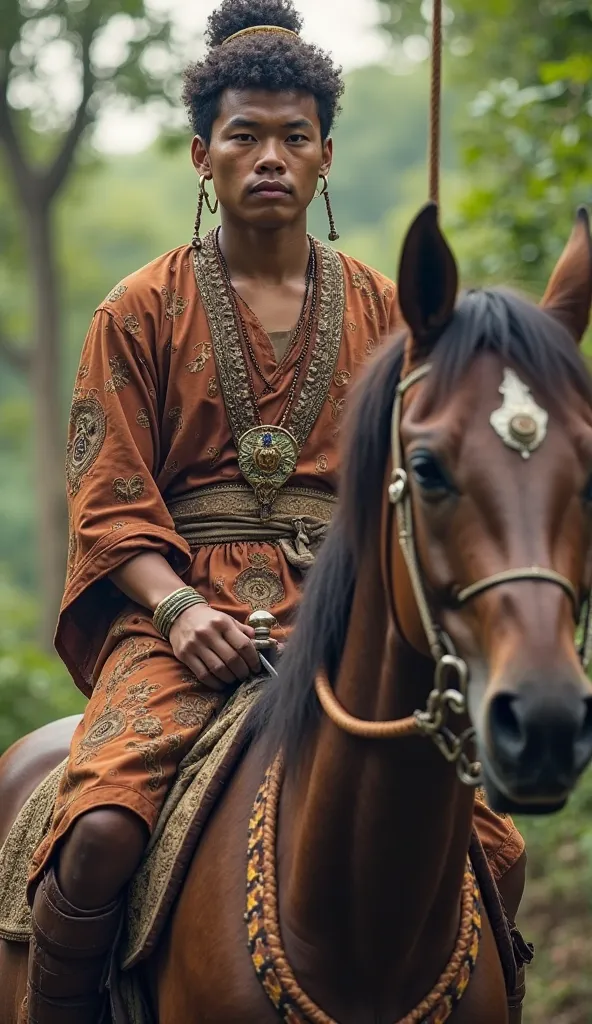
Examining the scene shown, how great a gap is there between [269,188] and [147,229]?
37476mm

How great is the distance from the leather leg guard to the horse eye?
4.45ft

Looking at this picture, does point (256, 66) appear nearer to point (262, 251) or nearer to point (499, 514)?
point (262, 251)

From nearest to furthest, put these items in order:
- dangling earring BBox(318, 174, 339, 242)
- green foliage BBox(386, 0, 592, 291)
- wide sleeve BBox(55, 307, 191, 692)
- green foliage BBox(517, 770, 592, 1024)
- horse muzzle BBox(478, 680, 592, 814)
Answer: horse muzzle BBox(478, 680, 592, 814) < wide sleeve BBox(55, 307, 191, 692) < dangling earring BBox(318, 174, 339, 242) < green foliage BBox(386, 0, 592, 291) < green foliage BBox(517, 770, 592, 1024)

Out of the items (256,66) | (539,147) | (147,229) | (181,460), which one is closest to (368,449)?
(181,460)

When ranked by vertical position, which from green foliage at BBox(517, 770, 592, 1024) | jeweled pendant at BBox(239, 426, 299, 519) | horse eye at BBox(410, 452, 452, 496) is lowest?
green foliage at BBox(517, 770, 592, 1024)

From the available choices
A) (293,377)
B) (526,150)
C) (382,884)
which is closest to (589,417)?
(382,884)

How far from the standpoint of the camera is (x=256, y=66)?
3795 mm

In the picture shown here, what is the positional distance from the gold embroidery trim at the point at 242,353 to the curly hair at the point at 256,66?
1.31 feet

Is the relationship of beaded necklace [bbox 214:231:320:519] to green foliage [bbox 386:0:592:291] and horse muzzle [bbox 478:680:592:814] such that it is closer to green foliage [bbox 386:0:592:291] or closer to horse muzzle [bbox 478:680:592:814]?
horse muzzle [bbox 478:680:592:814]

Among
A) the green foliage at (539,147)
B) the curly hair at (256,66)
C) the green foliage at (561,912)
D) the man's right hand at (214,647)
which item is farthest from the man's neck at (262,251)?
the green foliage at (561,912)

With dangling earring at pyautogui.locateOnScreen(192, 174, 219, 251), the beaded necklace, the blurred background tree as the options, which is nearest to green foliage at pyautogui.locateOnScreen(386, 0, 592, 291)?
the blurred background tree

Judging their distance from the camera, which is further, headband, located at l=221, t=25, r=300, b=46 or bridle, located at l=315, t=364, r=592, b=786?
headband, located at l=221, t=25, r=300, b=46

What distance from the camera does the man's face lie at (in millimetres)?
3764

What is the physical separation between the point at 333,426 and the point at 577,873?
251 inches
